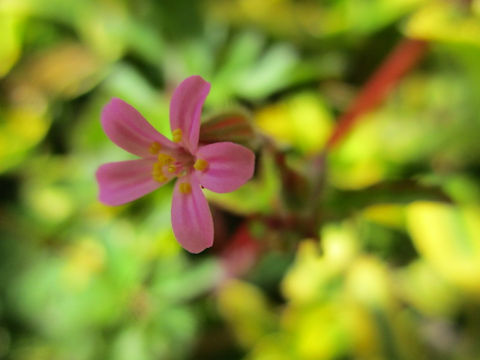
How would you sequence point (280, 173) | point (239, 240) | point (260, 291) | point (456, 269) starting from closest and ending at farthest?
1. point (280, 173)
2. point (239, 240)
3. point (456, 269)
4. point (260, 291)

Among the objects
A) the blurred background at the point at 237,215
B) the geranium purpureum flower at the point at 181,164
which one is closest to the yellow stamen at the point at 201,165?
the geranium purpureum flower at the point at 181,164

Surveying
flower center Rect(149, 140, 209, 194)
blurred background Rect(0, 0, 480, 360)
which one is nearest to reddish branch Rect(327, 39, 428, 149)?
blurred background Rect(0, 0, 480, 360)

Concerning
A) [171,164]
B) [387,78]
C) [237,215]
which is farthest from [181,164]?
[387,78]

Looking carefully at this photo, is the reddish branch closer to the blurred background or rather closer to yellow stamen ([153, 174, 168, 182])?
the blurred background

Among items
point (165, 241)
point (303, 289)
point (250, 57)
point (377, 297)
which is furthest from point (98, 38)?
point (377, 297)

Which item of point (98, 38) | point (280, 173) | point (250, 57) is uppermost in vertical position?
point (98, 38)

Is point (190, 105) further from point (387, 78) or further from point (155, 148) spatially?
point (387, 78)

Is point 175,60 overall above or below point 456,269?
above

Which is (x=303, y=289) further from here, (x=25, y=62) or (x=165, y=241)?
(x=25, y=62)

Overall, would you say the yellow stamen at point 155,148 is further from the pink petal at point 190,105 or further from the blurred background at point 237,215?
the blurred background at point 237,215
